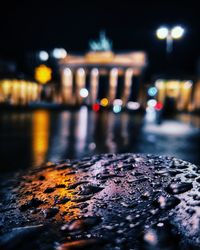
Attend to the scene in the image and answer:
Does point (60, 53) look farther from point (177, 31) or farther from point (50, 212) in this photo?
point (50, 212)

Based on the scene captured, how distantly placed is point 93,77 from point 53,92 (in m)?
12.1

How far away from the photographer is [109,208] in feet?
8.70

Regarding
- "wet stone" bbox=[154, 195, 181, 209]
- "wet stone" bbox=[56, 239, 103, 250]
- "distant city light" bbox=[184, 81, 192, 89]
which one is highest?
"distant city light" bbox=[184, 81, 192, 89]

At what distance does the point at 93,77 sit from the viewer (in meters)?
78.9

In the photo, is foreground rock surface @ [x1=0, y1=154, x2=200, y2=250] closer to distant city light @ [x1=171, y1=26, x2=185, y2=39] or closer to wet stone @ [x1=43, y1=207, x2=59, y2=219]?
wet stone @ [x1=43, y1=207, x2=59, y2=219]

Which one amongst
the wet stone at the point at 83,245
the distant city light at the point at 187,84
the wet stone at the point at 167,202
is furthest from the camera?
the distant city light at the point at 187,84

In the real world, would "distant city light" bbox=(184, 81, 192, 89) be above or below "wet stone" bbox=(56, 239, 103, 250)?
above

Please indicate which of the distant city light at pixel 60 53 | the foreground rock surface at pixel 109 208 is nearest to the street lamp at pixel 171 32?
the foreground rock surface at pixel 109 208

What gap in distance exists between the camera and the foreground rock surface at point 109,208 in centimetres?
221

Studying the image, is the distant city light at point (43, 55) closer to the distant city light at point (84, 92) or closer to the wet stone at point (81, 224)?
the distant city light at point (84, 92)

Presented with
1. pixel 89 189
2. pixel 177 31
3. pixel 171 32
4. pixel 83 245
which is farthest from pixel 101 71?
pixel 83 245

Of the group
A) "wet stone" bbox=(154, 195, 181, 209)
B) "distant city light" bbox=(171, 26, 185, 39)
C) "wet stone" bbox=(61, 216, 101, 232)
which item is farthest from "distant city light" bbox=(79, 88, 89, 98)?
"wet stone" bbox=(61, 216, 101, 232)

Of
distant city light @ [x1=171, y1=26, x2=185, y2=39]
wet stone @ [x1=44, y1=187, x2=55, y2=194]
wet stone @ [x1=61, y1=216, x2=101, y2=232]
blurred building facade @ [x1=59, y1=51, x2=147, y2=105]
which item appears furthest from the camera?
blurred building facade @ [x1=59, y1=51, x2=147, y2=105]

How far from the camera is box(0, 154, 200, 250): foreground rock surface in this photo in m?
2.21
